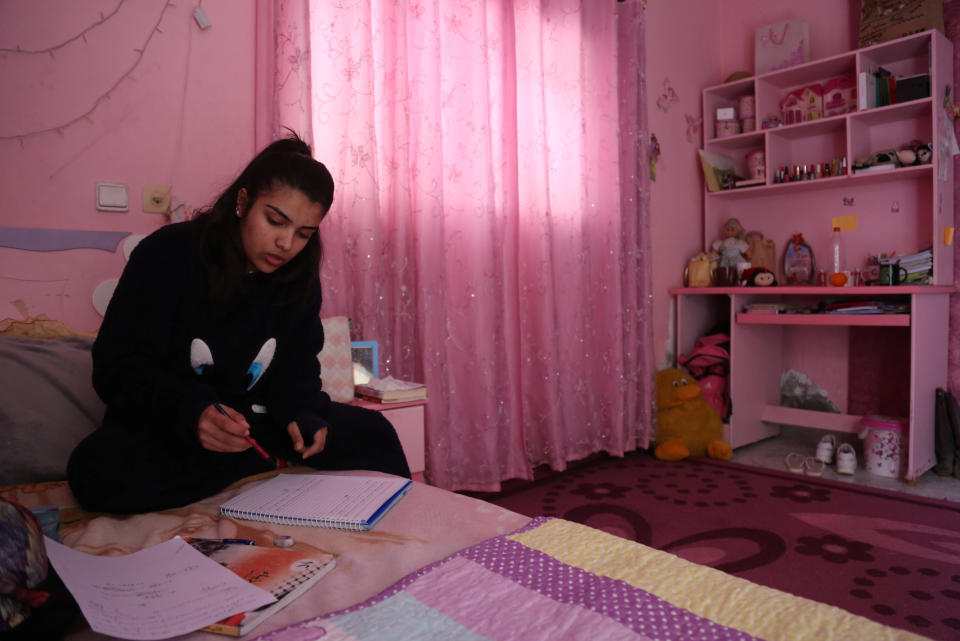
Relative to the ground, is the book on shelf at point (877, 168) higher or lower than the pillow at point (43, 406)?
higher

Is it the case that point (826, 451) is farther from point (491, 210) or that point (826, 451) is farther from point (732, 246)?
point (491, 210)

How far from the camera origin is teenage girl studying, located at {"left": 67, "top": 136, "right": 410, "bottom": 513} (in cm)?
114

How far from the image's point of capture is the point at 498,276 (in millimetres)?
2521

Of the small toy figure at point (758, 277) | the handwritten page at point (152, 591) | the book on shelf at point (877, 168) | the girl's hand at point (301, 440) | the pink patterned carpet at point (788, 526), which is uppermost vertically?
the book on shelf at point (877, 168)

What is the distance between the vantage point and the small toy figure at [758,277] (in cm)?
318

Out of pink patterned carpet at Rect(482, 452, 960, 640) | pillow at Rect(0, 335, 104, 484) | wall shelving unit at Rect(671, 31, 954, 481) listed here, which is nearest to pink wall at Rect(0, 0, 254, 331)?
pillow at Rect(0, 335, 104, 484)

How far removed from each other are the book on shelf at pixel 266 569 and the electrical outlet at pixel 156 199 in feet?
3.93

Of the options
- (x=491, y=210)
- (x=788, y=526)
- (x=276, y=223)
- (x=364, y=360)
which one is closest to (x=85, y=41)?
(x=276, y=223)

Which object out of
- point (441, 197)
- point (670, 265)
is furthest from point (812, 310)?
point (441, 197)

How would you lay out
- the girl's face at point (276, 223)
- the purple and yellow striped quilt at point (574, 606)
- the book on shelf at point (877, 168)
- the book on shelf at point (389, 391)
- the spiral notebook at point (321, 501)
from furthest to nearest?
the book on shelf at point (877, 168)
the book on shelf at point (389, 391)
the girl's face at point (276, 223)
the spiral notebook at point (321, 501)
the purple and yellow striped quilt at point (574, 606)

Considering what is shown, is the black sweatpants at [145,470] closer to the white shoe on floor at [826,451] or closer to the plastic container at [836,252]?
the white shoe on floor at [826,451]

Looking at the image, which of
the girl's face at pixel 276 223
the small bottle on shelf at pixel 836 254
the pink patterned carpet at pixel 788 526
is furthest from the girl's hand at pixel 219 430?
the small bottle on shelf at pixel 836 254

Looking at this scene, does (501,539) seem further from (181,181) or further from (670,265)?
(670,265)

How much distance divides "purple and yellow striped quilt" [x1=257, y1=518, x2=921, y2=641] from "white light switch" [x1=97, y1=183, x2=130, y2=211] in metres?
1.41
